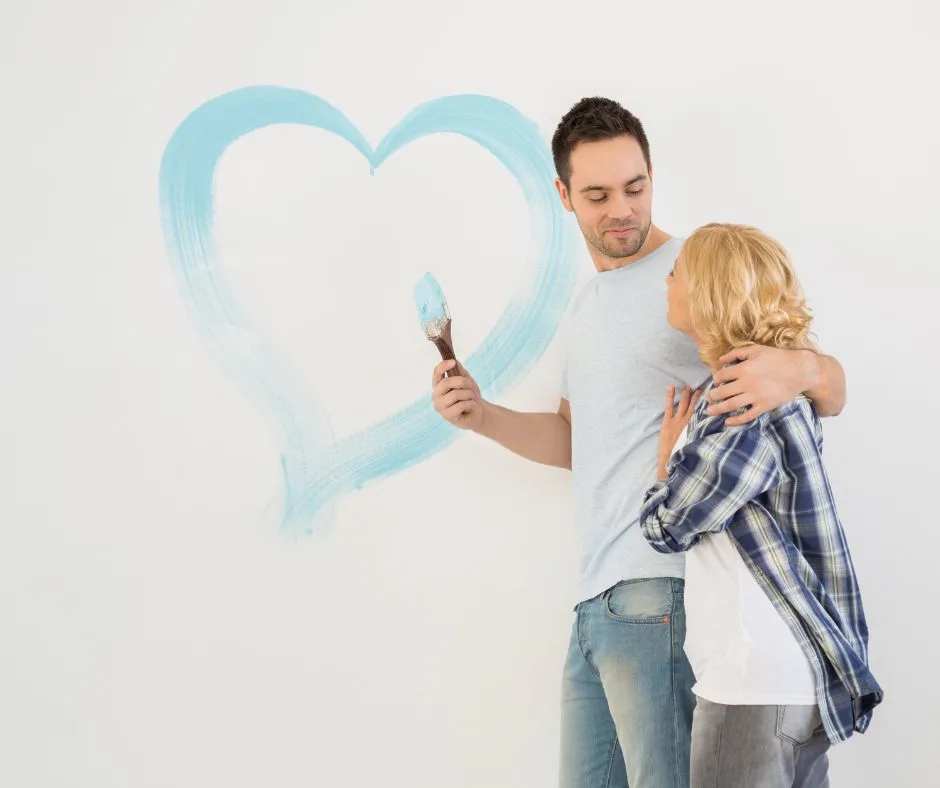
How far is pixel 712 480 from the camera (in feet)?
3.27

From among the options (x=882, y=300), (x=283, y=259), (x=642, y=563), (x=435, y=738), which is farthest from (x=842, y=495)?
(x=283, y=259)

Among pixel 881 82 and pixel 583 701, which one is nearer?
pixel 583 701

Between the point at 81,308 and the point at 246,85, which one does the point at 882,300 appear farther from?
the point at 81,308

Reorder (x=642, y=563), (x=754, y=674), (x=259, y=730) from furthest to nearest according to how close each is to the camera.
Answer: (x=259, y=730)
(x=642, y=563)
(x=754, y=674)

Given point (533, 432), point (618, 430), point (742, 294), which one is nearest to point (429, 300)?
point (533, 432)

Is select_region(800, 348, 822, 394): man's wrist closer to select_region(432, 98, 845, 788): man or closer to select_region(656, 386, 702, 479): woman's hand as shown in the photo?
select_region(432, 98, 845, 788): man

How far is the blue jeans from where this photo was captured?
44.2 inches

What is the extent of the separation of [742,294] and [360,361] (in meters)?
0.63

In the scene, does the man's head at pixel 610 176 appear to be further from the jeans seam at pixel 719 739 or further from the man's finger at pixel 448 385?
the jeans seam at pixel 719 739

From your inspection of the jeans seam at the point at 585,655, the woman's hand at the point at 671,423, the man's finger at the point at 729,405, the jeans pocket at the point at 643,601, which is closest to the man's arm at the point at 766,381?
the man's finger at the point at 729,405

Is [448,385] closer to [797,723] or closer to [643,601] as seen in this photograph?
[643,601]

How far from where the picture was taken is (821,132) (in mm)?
1469

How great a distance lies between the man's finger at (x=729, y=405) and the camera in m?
1.00

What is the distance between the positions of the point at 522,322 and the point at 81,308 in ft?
2.25
